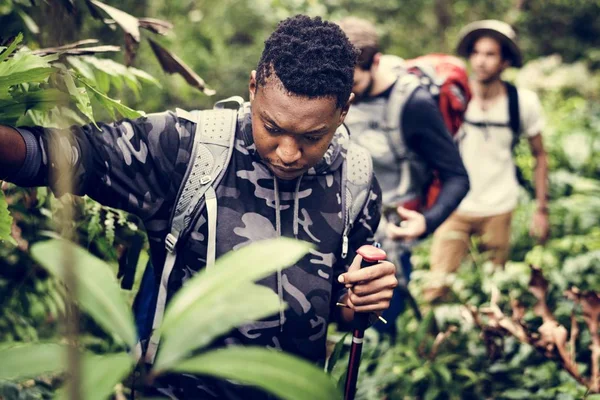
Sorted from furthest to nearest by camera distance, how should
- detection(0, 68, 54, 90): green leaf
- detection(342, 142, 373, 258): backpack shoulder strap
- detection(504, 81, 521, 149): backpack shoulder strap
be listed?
detection(504, 81, 521, 149): backpack shoulder strap
detection(342, 142, 373, 258): backpack shoulder strap
detection(0, 68, 54, 90): green leaf

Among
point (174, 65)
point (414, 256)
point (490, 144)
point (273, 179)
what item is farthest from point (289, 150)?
point (414, 256)

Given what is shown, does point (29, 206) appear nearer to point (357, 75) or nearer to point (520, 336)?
point (357, 75)

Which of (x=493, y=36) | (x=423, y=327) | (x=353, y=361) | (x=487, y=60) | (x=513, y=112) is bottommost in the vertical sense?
(x=423, y=327)

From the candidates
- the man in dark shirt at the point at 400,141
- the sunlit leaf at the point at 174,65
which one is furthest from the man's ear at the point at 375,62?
the sunlit leaf at the point at 174,65

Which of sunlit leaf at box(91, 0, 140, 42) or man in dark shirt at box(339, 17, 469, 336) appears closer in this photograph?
sunlit leaf at box(91, 0, 140, 42)

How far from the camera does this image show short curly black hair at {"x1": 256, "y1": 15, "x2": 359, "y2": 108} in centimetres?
189

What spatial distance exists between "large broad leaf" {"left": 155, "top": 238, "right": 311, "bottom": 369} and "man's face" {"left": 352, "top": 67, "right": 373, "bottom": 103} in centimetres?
284

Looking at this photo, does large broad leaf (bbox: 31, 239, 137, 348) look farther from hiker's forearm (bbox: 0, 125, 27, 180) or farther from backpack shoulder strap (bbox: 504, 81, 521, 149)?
backpack shoulder strap (bbox: 504, 81, 521, 149)

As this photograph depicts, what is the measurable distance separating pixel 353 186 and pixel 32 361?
1485mm

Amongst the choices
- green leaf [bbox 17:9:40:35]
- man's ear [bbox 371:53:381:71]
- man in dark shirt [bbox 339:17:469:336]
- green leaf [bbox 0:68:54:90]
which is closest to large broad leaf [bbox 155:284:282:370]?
green leaf [bbox 0:68:54:90]

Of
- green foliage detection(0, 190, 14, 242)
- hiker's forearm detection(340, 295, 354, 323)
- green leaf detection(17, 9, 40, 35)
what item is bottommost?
hiker's forearm detection(340, 295, 354, 323)

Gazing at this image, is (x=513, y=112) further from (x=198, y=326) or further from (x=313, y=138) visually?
(x=198, y=326)

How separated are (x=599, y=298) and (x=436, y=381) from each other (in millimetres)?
961

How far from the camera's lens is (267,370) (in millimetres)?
794
